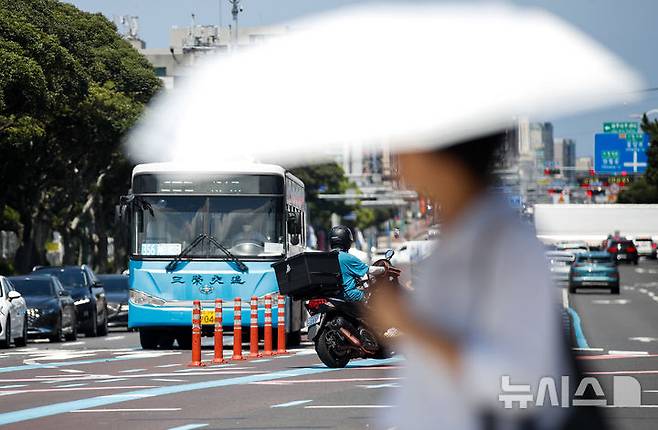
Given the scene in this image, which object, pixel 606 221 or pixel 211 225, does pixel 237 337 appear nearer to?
pixel 211 225

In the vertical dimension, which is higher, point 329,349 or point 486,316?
point 486,316

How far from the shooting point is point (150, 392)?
17.8 m

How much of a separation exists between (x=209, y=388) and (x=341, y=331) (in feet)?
10.3

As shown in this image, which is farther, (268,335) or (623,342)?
A: (623,342)

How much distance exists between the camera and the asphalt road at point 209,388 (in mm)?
14273

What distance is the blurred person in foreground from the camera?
334 centimetres

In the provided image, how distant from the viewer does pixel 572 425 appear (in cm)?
325

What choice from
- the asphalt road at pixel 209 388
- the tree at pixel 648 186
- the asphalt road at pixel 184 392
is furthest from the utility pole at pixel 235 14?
the tree at pixel 648 186

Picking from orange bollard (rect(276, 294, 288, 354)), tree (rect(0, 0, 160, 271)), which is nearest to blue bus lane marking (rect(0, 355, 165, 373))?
orange bollard (rect(276, 294, 288, 354))

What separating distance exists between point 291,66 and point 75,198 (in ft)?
216

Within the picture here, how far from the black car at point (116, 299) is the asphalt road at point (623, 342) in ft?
39.3

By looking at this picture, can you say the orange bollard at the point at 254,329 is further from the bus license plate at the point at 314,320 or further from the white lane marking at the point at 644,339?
the white lane marking at the point at 644,339

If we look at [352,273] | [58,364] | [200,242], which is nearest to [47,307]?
[200,242]

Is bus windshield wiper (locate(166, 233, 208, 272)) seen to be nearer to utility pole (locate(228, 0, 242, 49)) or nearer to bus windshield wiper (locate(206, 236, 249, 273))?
bus windshield wiper (locate(206, 236, 249, 273))
